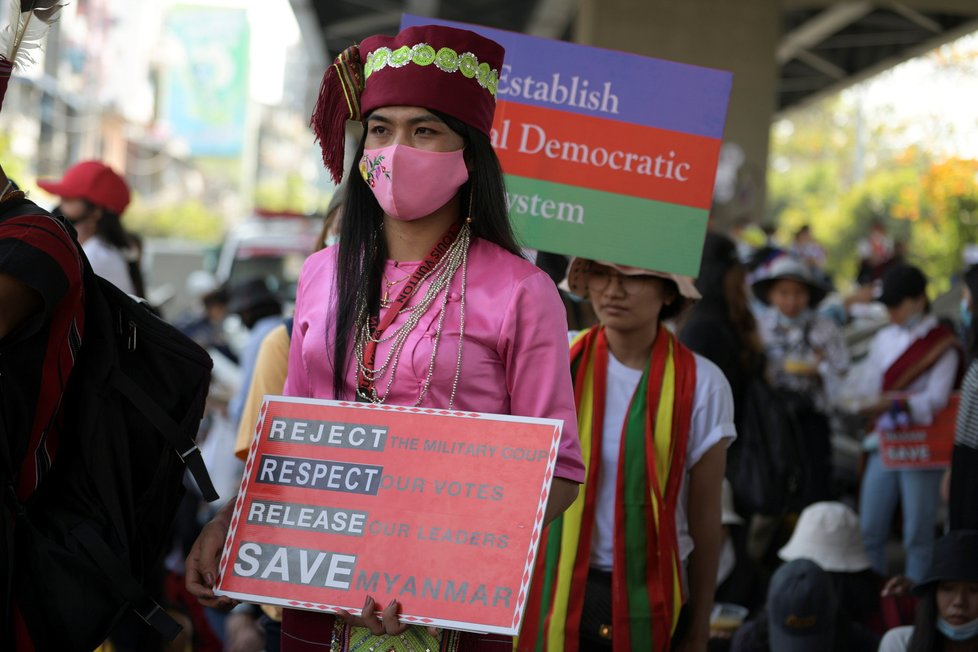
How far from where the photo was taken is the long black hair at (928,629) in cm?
451

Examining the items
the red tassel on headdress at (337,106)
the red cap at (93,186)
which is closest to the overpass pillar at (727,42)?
the red cap at (93,186)

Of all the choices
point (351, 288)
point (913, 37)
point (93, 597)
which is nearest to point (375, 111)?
point (351, 288)

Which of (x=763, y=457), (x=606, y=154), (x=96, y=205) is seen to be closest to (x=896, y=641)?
(x=763, y=457)

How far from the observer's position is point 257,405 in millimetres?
3627

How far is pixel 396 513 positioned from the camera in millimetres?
2451

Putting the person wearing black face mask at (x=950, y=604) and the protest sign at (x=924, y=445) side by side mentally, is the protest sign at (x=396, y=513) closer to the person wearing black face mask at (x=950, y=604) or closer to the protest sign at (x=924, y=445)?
the person wearing black face mask at (x=950, y=604)

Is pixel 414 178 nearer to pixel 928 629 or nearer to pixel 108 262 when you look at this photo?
pixel 928 629

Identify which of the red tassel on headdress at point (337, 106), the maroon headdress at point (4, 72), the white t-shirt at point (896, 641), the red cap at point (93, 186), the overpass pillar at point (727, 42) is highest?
the overpass pillar at point (727, 42)

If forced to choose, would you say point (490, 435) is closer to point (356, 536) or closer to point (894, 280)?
point (356, 536)

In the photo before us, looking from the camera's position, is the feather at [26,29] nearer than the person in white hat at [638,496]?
Yes

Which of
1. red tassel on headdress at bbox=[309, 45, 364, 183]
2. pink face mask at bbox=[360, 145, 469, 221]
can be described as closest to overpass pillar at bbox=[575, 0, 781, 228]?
red tassel on headdress at bbox=[309, 45, 364, 183]

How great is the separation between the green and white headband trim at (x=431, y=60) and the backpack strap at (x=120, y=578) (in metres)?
1.11

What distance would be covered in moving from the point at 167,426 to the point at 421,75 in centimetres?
92

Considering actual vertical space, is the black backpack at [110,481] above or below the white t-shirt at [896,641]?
below
